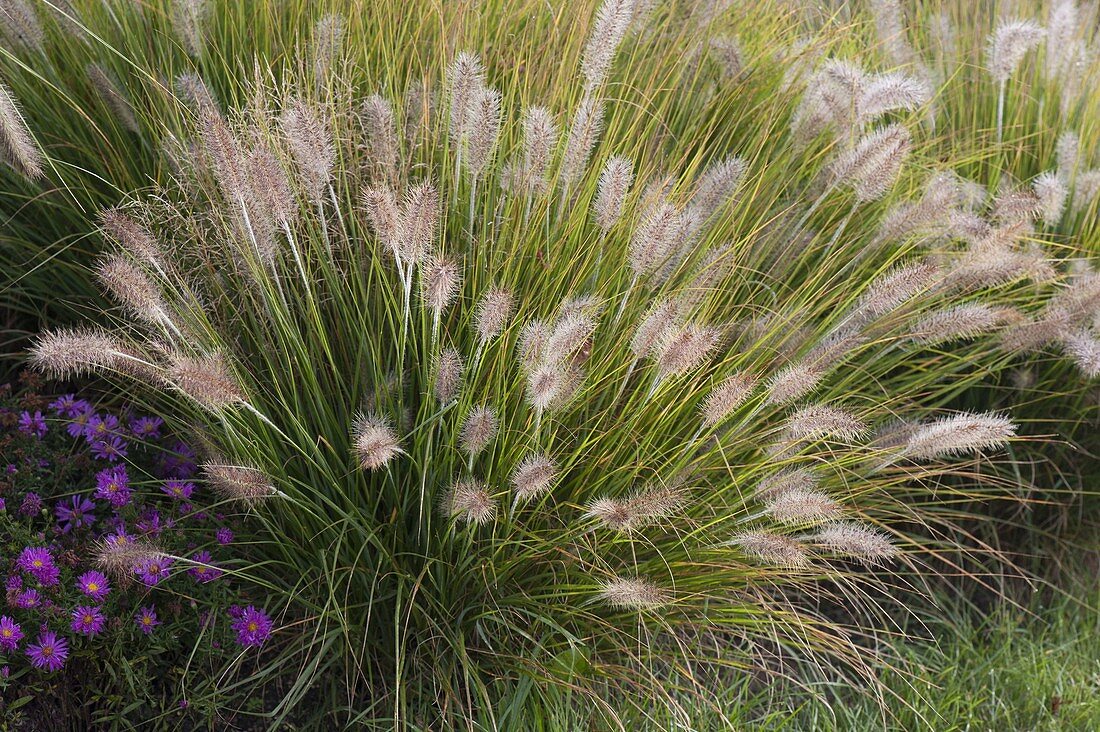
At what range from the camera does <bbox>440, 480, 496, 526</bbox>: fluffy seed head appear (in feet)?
7.18

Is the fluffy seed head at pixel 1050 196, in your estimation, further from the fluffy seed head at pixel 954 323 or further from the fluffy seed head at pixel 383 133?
the fluffy seed head at pixel 383 133

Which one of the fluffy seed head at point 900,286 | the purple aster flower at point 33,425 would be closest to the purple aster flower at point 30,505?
the purple aster flower at point 33,425

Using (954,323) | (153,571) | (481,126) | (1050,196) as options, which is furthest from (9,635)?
(1050,196)

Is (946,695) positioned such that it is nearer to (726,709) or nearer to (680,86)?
(726,709)

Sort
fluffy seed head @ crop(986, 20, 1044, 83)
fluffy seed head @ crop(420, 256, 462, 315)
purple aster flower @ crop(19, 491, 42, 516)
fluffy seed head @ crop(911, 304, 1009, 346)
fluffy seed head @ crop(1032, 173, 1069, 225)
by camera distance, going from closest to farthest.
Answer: fluffy seed head @ crop(420, 256, 462, 315) → purple aster flower @ crop(19, 491, 42, 516) → fluffy seed head @ crop(911, 304, 1009, 346) → fluffy seed head @ crop(1032, 173, 1069, 225) → fluffy seed head @ crop(986, 20, 1044, 83)

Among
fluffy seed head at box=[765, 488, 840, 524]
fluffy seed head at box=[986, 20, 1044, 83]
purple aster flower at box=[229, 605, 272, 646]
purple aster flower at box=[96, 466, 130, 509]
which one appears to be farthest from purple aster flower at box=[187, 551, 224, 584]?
fluffy seed head at box=[986, 20, 1044, 83]

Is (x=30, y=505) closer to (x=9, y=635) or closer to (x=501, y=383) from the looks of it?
(x=9, y=635)

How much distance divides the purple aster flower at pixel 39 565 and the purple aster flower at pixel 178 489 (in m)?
0.30

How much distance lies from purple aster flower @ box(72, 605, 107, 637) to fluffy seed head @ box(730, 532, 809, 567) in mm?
1317

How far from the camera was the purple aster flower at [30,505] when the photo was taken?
2457 millimetres

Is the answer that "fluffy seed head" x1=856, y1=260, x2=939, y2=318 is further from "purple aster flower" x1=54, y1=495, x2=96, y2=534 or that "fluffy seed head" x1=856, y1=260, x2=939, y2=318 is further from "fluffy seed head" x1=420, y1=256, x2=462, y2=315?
"purple aster flower" x1=54, y1=495, x2=96, y2=534

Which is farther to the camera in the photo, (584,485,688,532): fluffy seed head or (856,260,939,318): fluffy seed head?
(856,260,939,318): fluffy seed head

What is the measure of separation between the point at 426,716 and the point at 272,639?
416 mm

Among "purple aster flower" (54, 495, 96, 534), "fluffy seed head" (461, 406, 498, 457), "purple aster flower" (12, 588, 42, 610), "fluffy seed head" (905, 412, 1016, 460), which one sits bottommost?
"purple aster flower" (54, 495, 96, 534)
